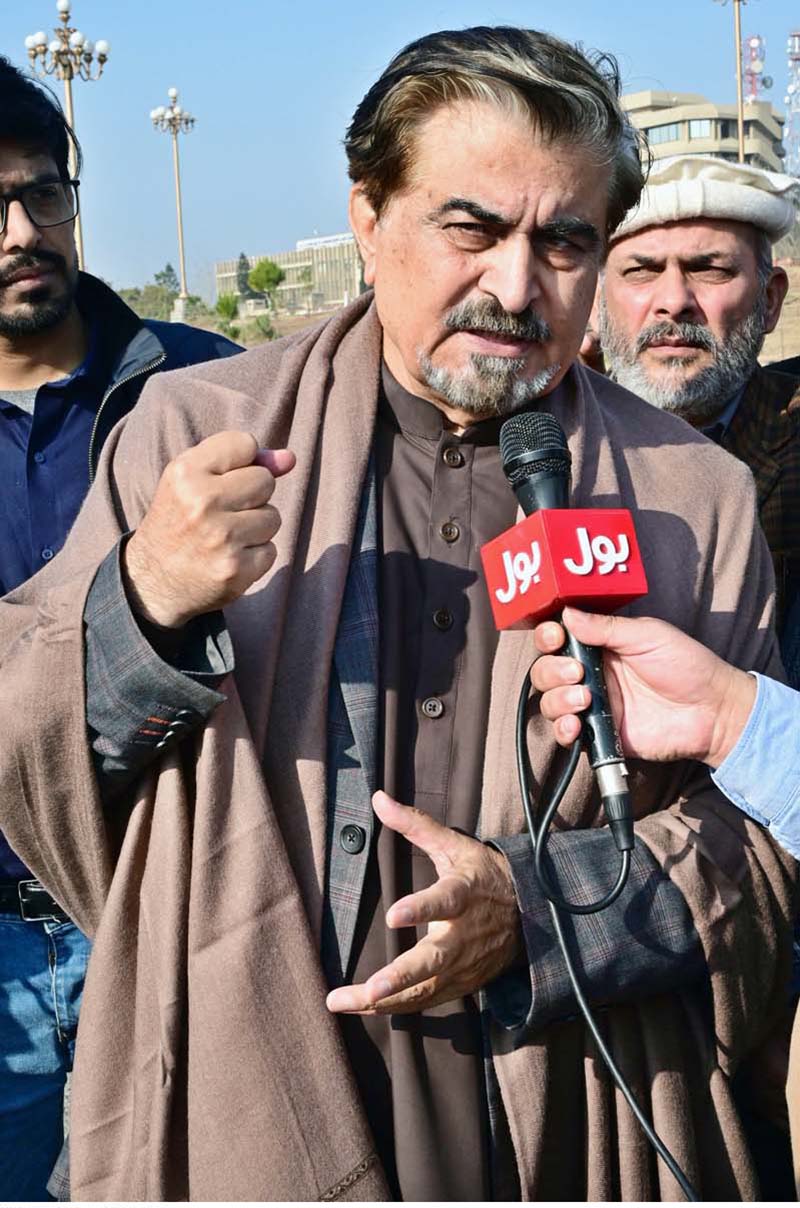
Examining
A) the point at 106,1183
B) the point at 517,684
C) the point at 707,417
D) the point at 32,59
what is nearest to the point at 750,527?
the point at 517,684

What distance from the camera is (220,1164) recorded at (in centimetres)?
206

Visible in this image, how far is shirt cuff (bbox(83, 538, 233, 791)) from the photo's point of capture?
79.8 inches

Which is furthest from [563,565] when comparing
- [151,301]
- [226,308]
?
[151,301]

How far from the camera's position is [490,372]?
91.9 inches

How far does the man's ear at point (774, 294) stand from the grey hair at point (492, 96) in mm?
1434

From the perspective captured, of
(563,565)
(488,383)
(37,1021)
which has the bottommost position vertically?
(37,1021)

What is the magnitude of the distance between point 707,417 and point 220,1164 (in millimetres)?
2338

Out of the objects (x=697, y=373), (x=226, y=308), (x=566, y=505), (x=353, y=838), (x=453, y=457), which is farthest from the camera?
(x=226, y=308)

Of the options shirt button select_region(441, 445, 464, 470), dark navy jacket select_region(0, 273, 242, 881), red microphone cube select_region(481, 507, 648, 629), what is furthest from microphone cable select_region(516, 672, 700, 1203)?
dark navy jacket select_region(0, 273, 242, 881)

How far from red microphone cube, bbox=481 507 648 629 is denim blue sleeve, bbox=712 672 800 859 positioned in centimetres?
34

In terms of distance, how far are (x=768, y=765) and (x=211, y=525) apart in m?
0.97

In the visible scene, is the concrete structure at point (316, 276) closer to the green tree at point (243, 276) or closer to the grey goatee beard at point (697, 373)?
the green tree at point (243, 276)

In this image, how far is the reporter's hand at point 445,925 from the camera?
1.99 m

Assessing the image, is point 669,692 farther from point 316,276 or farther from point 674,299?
point 316,276
